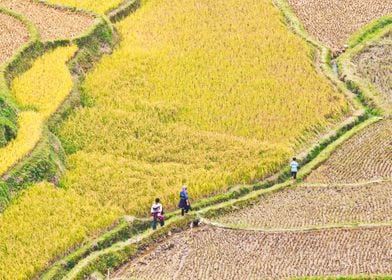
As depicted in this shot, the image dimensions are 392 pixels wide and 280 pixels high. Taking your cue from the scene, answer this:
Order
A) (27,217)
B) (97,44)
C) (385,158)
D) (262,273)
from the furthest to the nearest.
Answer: (97,44) < (385,158) < (27,217) < (262,273)

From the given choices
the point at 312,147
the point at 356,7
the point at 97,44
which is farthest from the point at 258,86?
the point at 356,7

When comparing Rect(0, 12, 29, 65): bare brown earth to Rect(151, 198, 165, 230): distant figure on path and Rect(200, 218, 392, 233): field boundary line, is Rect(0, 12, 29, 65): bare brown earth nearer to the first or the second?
Rect(151, 198, 165, 230): distant figure on path

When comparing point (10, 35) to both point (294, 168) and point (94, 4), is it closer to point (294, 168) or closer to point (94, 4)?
point (94, 4)

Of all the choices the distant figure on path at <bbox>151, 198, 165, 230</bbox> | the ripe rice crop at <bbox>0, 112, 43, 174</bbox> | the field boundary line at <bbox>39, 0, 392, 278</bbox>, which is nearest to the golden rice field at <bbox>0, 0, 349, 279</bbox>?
the field boundary line at <bbox>39, 0, 392, 278</bbox>

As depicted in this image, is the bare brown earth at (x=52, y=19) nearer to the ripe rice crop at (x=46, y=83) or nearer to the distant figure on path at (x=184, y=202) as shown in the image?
the ripe rice crop at (x=46, y=83)

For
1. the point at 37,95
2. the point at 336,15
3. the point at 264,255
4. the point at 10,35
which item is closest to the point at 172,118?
the point at 37,95

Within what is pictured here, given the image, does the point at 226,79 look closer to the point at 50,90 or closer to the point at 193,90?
the point at 193,90
